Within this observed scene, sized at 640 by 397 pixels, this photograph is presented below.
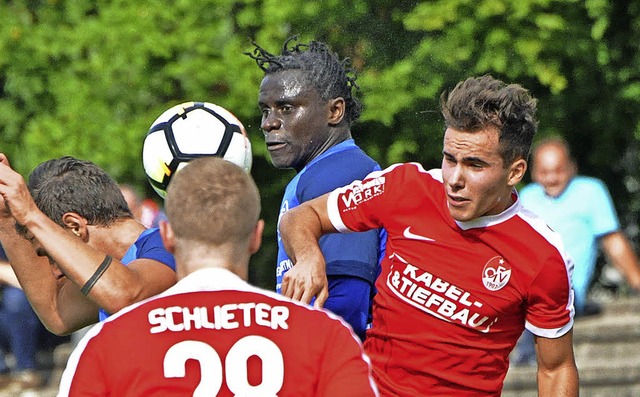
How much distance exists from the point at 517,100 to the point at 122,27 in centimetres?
776

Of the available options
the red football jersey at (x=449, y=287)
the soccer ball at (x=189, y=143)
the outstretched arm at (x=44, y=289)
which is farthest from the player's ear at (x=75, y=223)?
the red football jersey at (x=449, y=287)

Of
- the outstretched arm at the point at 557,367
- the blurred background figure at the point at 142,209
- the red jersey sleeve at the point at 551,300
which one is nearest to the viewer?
the red jersey sleeve at the point at 551,300

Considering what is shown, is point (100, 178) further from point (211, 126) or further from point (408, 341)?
Answer: point (408, 341)

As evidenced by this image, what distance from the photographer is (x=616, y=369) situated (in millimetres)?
11156

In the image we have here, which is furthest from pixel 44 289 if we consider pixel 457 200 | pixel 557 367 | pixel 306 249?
pixel 557 367

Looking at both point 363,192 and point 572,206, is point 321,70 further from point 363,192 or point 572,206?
point 572,206

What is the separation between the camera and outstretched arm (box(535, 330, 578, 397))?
5.16 meters

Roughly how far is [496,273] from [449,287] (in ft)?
0.64

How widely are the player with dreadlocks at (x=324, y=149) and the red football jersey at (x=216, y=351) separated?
1617mm

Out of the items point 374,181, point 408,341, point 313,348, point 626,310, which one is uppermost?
point 313,348

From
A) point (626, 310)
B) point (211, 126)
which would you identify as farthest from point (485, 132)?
point (626, 310)

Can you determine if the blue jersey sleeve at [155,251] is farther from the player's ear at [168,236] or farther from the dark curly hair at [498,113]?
the dark curly hair at [498,113]

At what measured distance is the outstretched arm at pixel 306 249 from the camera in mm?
4684

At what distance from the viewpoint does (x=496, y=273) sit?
16.8ft
